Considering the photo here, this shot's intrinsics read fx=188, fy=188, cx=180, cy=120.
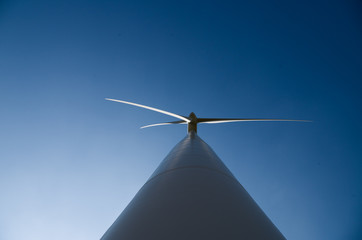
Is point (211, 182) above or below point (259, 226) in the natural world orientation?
above

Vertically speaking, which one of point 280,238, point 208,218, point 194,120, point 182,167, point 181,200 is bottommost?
point 280,238

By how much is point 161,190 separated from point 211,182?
58cm

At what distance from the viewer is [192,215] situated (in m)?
1.58

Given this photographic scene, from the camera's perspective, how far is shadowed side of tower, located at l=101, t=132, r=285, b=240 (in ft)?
4.70

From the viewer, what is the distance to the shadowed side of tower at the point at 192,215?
1432 millimetres

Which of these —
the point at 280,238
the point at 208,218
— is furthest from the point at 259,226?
the point at 208,218

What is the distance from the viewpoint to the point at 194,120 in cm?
961

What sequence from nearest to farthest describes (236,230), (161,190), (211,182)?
(236,230), (161,190), (211,182)

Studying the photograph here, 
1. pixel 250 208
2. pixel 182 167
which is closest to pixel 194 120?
pixel 182 167

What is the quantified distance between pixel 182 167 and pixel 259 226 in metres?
1.17

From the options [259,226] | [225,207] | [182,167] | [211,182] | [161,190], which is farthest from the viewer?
[182,167]

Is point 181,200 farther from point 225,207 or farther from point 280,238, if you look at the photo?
point 280,238

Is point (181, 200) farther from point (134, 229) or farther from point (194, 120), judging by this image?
point (194, 120)

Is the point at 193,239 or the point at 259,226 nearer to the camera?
the point at 193,239
